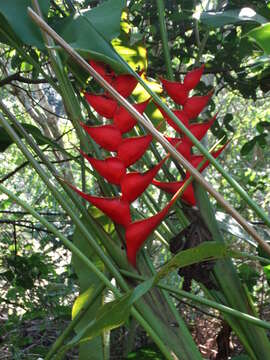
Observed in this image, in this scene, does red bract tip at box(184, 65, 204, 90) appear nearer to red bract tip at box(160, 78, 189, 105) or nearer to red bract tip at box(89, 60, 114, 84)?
red bract tip at box(160, 78, 189, 105)

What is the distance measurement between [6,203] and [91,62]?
3.39 ft

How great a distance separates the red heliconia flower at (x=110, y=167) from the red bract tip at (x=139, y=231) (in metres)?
0.06

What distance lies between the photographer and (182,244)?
71cm

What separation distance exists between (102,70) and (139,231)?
239 mm

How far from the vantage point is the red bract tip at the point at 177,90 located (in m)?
0.75

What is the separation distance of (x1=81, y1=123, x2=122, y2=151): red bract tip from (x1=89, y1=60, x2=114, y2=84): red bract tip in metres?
0.09

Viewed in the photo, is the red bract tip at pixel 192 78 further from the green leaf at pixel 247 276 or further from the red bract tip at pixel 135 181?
the green leaf at pixel 247 276

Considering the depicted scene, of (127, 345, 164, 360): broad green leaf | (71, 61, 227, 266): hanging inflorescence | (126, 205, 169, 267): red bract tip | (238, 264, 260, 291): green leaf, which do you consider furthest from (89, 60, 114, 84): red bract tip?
(238, 264, 260, 291): green leaf

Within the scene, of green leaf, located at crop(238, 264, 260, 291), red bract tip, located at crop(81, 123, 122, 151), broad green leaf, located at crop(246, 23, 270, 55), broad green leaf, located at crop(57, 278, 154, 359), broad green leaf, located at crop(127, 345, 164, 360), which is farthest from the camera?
green leaf, located at crop(238, 264, 260, 291)

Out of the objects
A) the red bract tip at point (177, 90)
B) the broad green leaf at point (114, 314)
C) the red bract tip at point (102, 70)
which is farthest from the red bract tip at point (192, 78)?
the broad green leaf at point (114, 314)

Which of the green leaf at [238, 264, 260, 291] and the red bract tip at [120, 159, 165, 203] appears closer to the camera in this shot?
the red bract tip at [120, 159, 165, 203]

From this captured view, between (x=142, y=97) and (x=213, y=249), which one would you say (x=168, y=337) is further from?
(x=142, y=97)

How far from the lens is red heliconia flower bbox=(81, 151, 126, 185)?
0.64 meters

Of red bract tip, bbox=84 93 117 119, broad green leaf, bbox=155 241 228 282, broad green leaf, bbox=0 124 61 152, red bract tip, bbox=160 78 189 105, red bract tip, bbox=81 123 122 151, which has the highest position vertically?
broad green leaf, bbox=0 124 61 152
